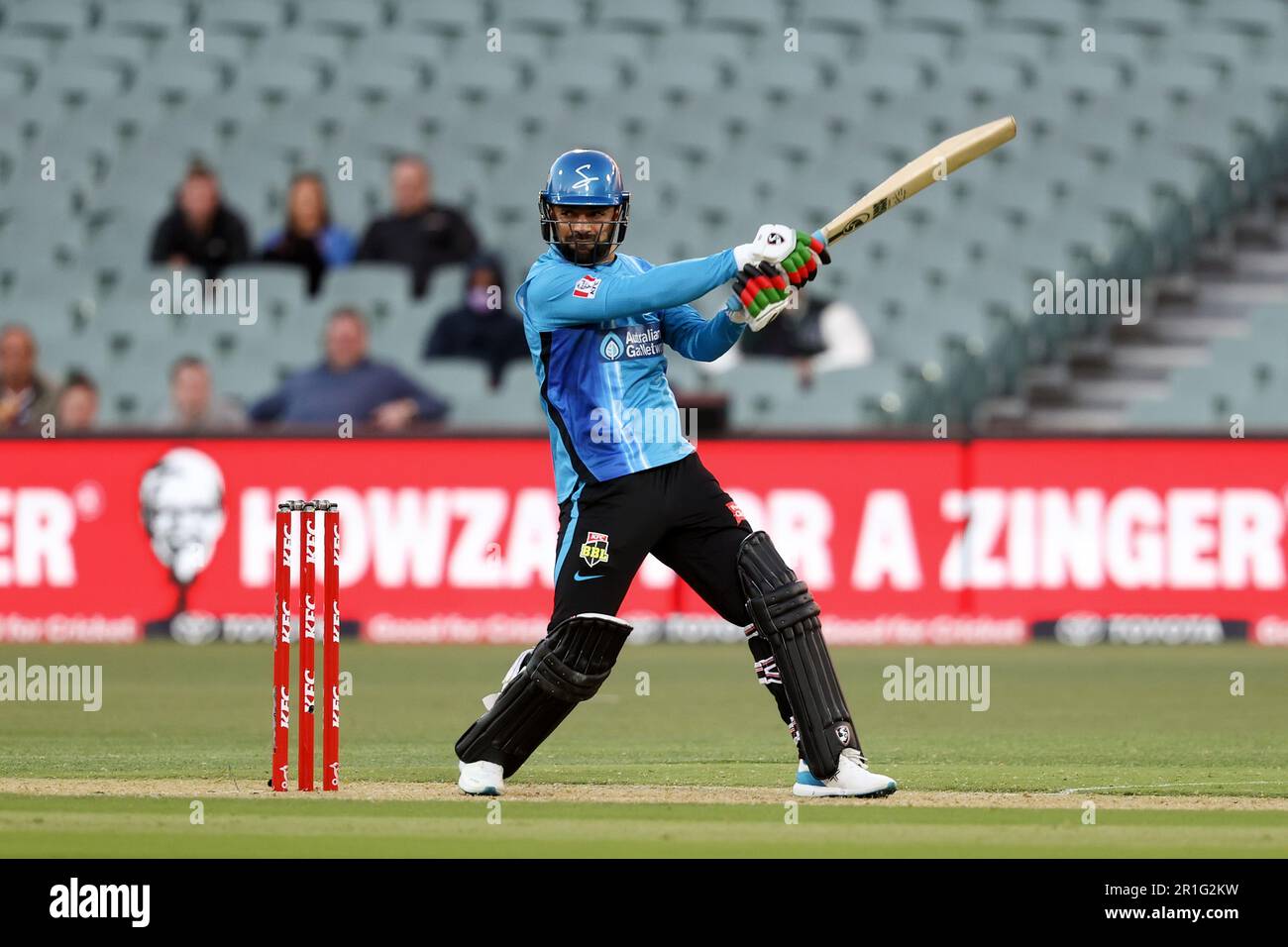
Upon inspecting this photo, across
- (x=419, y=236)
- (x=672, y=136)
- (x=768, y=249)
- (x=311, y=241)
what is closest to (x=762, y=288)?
(x=768, y=249)

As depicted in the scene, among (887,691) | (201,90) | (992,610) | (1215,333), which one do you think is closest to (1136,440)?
(992,610)

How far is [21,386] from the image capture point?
622 inches

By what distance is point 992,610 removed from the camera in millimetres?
14586

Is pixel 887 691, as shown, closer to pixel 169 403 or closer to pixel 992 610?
pixel 992 610

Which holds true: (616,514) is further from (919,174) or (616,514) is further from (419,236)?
(419,236)

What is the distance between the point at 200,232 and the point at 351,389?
8.86 ft

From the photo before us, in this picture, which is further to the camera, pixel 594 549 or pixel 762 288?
pixel 594 549

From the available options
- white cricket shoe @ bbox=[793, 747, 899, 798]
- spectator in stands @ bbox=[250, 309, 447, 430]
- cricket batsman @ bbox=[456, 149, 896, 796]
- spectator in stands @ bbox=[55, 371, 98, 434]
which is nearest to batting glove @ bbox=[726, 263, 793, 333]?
cricket batsman @ bbox=[456, 149, 896, 796]

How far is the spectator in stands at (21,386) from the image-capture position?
51.6 feet

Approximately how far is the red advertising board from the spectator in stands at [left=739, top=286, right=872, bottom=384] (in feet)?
7.84

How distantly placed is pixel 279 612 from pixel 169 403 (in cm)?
961

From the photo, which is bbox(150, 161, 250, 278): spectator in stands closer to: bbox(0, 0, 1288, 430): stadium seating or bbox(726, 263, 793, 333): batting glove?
bbox(0, 0, 1288, 430): stadium seating
